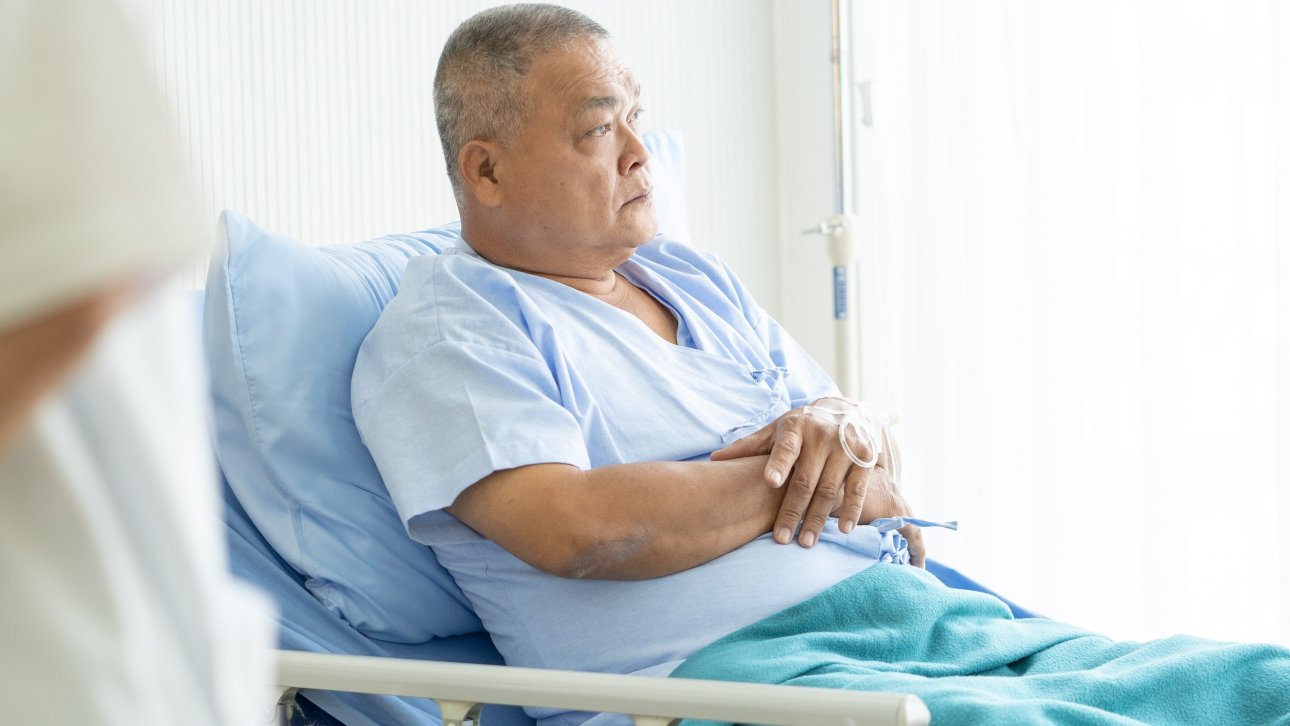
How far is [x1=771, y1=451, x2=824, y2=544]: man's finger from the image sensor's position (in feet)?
5.28

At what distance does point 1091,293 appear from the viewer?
302 centimetres

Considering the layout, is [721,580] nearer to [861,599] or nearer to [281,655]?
[861,599]

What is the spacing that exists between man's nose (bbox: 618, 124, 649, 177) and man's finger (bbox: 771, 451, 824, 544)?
1.58ft

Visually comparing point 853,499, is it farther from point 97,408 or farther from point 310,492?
point 97,408

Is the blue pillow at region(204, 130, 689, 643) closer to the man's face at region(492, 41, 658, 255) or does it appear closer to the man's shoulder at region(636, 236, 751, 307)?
the man's face at region(492, 41, 658, 255)

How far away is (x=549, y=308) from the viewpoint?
176 cm

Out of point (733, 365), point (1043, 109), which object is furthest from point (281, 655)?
point (1043, 109)

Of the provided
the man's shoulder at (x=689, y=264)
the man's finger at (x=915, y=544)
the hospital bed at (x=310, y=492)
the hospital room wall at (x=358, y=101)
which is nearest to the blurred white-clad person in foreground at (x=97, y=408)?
the hospital bed at (x=310, y=492)

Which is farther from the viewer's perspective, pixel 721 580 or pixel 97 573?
pixel 721 580

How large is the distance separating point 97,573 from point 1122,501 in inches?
108

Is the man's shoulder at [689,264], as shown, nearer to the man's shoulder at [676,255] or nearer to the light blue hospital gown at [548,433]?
the man's shoulder at [676,255]

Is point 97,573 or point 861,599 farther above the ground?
point 97,573

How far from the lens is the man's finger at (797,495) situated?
1609 mm

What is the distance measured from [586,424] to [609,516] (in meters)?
0.20
